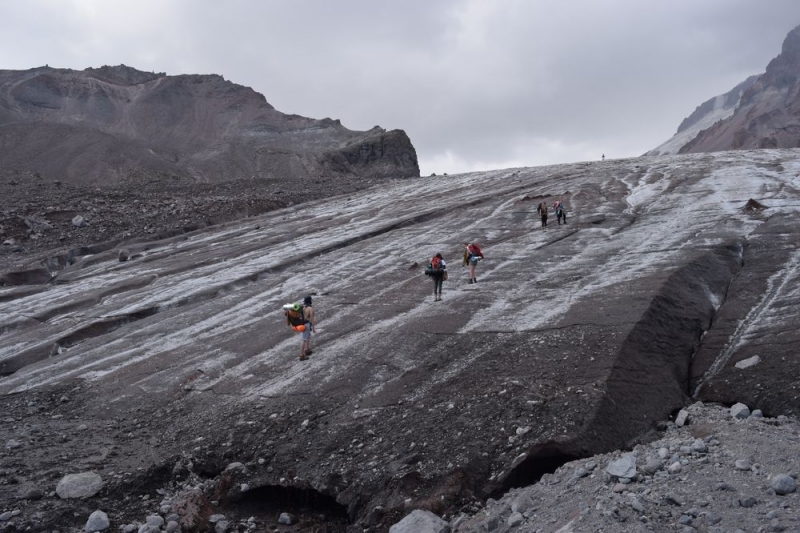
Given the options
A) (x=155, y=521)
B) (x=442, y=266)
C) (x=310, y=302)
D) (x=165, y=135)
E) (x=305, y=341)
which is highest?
(x=165, y=135)

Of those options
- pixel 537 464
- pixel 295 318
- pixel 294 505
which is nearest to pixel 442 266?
pixel 295 318

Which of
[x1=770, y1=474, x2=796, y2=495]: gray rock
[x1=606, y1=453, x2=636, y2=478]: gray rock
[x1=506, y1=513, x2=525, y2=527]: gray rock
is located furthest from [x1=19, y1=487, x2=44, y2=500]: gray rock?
[x1=770, y1=474, x2=796, y2=495]: gray rock

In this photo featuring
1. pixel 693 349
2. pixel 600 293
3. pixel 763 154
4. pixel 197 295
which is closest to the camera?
pixel 693 349

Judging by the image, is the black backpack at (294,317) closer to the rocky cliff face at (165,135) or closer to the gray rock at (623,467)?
the gray rock at (623,467)

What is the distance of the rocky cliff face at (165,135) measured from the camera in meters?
73.7

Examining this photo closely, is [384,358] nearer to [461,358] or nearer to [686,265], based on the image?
[461,358]

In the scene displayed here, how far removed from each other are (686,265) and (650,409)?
23.4 ft

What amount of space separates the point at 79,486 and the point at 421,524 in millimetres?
5337

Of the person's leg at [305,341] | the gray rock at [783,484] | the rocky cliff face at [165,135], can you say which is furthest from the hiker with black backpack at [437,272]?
the rocky cliff face at [165,135]

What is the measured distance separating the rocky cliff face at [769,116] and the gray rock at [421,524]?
113 m

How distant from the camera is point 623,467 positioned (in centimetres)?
746

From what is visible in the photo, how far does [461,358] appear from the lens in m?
12.1

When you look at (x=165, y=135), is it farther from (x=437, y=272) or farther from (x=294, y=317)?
(x=294, y=317)

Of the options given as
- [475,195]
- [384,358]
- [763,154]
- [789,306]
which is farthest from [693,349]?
[763,154]
